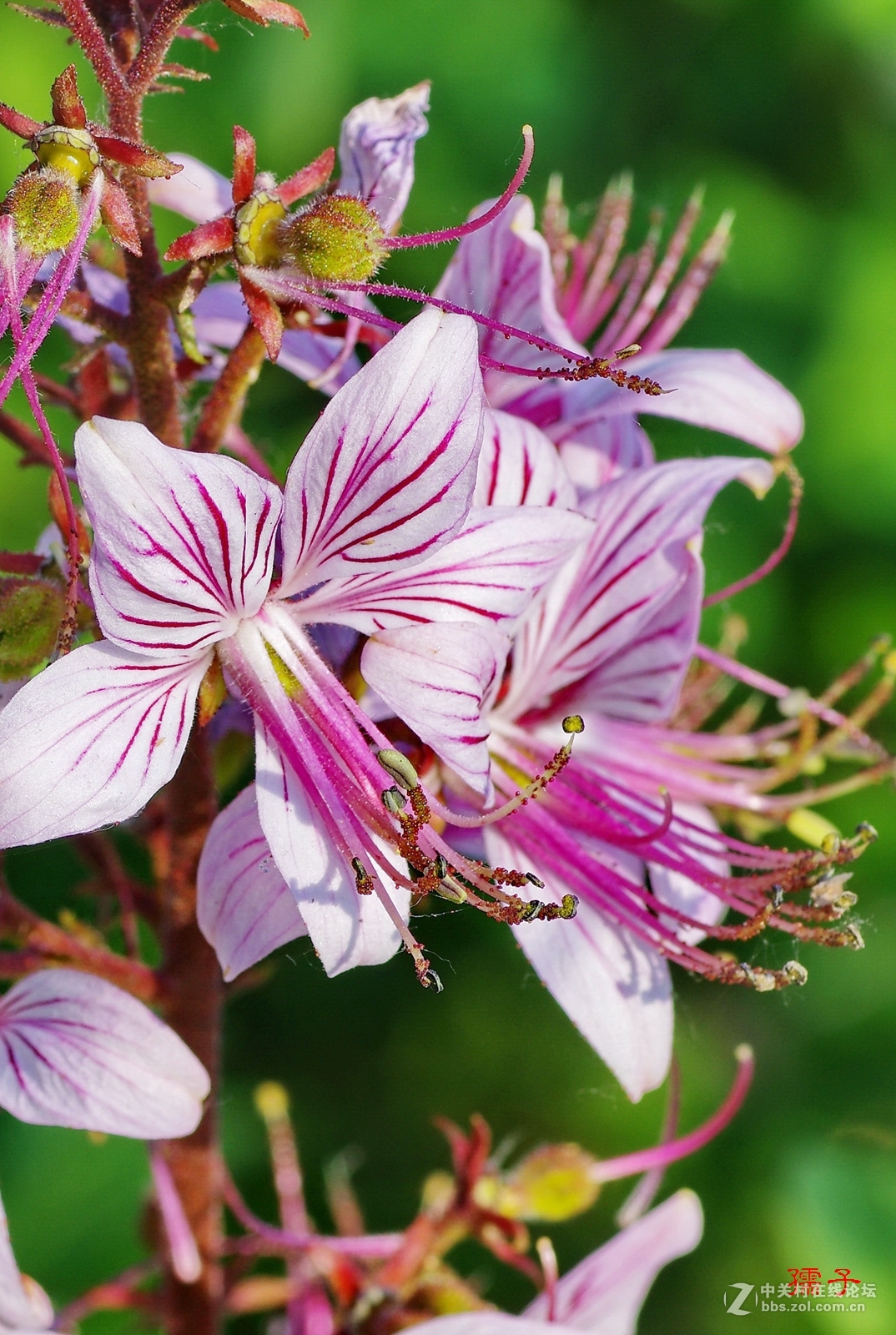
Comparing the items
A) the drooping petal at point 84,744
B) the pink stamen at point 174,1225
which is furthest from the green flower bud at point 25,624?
the pink stamen at point 174,1225

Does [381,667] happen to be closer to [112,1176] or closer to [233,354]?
[233,354]

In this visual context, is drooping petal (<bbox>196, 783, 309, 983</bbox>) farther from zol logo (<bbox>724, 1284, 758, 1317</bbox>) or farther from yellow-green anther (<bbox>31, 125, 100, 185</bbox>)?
zol logo (<bbox>724, 1284, 758, 1317</bbox>)

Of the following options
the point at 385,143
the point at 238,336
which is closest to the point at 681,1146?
the point at 238,336

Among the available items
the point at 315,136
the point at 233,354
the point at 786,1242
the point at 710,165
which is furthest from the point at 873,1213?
the point at 315,136

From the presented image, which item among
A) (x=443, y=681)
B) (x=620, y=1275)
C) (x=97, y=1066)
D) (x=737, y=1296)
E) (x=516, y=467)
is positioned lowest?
(x=737, y=1296)

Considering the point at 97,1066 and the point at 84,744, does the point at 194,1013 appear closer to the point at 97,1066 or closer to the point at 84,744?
the point at 97,1066

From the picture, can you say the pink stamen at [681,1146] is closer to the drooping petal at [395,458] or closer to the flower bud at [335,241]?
the drooping petal at [395,458]
